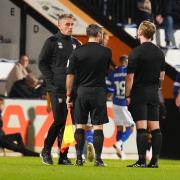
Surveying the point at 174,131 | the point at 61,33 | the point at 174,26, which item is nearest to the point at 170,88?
the point at 174,131

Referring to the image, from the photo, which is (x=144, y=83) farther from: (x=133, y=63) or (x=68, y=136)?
(x=68, y=136)

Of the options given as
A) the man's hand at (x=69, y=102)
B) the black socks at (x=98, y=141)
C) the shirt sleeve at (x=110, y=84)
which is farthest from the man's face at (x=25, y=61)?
the black socks at (x=98, y=141)

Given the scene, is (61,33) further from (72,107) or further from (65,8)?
(65,8)

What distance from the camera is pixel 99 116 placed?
1420 cm

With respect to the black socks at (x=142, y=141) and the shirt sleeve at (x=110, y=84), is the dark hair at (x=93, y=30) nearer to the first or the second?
the black socks at (x=142, y=141)

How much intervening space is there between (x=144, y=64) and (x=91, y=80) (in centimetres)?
77

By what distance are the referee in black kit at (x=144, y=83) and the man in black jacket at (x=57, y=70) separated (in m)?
1.06

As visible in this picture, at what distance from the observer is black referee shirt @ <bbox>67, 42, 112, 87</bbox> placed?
1408cm

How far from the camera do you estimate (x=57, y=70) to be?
48.3 ft

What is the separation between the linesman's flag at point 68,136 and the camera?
1459 cm

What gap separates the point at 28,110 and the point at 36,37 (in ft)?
10.4

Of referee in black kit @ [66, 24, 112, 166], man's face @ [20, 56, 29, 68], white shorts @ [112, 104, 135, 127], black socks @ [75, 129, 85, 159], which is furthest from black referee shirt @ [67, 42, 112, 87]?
man's face @ [20, 56, 29, 68]

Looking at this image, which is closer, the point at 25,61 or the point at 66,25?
the point at 66,25

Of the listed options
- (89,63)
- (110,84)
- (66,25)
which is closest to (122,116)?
(110,84)
